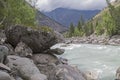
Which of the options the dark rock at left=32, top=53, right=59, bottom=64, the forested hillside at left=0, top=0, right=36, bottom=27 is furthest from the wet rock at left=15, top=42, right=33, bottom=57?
the forested hillside at left=0, top=0, right=36, bottom=27

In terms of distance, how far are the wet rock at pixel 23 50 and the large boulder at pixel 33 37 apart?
47cm

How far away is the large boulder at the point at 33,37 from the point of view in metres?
25.9

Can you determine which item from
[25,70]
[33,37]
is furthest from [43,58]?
[25,70]

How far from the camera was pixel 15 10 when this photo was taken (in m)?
50.2

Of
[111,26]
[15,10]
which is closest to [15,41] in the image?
[15,10]

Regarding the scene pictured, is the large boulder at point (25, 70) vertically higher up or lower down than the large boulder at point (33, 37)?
lower down

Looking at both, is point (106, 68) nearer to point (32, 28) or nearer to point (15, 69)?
point (32, 28)

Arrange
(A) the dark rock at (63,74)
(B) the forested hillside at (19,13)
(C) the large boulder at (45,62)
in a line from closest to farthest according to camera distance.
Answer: (A) the dark rock at (63,74)
(C) the large boulder at (45,62)
(B) the forested hillside at (19,13)

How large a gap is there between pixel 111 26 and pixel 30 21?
64766 millimetres

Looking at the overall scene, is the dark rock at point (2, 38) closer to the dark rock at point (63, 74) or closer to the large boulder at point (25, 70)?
the large boulder at point (25, 70)

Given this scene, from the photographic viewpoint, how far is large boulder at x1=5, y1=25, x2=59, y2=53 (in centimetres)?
2586

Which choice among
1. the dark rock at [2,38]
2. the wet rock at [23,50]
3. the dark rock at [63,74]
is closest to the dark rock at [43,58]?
the wet rock at [23,50]

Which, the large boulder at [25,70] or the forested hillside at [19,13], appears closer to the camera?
the large boulder at [25,70]

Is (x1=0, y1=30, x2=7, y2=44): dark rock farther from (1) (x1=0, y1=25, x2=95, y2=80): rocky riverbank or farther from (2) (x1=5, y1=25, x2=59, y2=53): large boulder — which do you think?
(2) (x1=5, y1=25, x2=59, y2=53): large boulder
